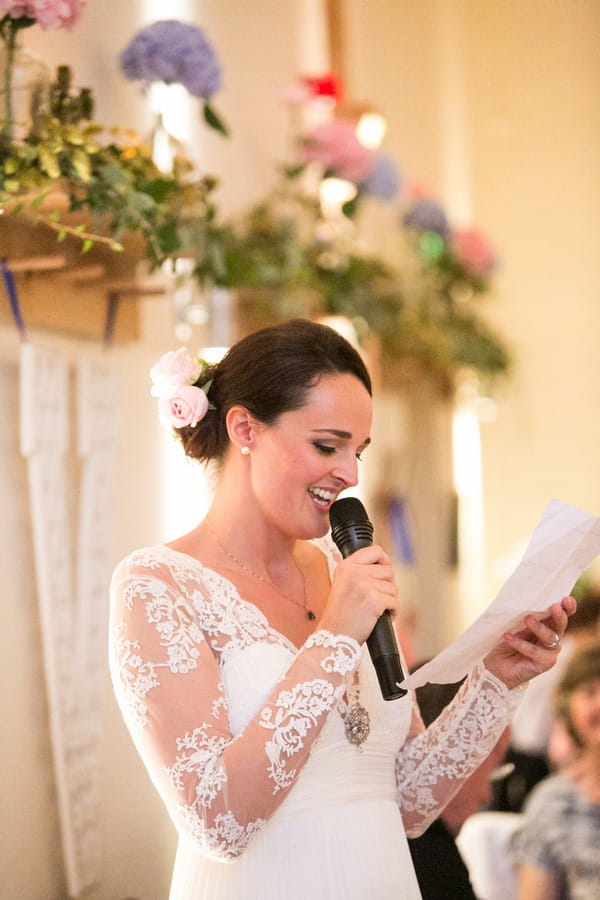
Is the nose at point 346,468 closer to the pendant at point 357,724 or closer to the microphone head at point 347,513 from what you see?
the microphone head at point 347,513

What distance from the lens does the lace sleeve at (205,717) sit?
4.86 ft

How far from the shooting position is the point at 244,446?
1819 millimetres

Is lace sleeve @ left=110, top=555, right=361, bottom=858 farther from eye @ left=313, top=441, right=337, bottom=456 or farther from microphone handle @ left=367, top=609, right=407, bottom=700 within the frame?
eye @ left=313, top=441, right=337, bottom=456

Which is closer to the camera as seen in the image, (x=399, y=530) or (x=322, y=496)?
(x=322, y=496)

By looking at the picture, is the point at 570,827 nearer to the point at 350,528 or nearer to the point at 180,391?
the point at 350,528

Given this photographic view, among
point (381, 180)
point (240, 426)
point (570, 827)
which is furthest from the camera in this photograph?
point (381, 180)

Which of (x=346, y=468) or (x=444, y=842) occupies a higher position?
(x=346, y=468)

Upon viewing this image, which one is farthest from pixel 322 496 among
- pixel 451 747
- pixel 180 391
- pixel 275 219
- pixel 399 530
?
pixel 399 530

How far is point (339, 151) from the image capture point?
3.77 m

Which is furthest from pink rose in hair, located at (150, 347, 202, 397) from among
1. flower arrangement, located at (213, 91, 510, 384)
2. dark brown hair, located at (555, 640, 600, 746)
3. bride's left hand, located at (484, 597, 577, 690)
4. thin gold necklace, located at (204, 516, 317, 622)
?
dark brown hair, located at (555, 640, 600, 746)

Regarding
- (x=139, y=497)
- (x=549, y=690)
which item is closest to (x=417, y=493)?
(x=549, y=690)

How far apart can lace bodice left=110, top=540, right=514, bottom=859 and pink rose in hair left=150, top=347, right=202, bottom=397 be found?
29 cm

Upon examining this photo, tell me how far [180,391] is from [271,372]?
17 centimetres

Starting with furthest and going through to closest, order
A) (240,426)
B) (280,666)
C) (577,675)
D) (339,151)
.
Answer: (339,151)
(577,675)
(240,426)
(280,666)
